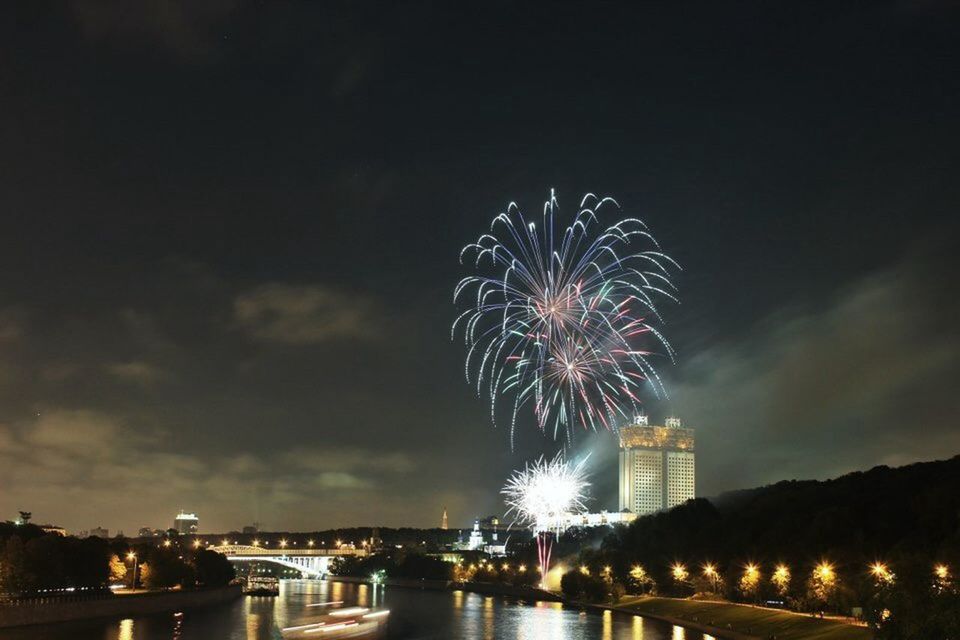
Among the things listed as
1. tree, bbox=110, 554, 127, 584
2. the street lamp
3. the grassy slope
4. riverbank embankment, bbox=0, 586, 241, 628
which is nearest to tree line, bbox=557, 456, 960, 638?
the grassy slope

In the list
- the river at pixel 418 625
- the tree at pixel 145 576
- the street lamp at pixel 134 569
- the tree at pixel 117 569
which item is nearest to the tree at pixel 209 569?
the tree at pixel 117 569

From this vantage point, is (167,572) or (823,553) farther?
(167,572)

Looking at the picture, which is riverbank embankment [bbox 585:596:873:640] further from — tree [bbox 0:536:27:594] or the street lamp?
tree [bbox 0:536:27:594]

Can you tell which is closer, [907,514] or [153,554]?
[907,514]

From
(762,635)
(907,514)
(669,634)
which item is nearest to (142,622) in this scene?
(669,634)

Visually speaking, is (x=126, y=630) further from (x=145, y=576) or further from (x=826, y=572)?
(x=826, y=572)

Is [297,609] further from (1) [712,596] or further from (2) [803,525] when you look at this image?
(2) [803,525]

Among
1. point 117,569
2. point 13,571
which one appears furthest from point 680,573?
point 13,571
